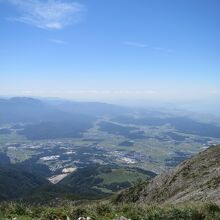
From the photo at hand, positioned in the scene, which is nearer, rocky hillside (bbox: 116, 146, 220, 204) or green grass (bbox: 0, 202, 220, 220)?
green grass (bbox: 0, 202, 220, 220)

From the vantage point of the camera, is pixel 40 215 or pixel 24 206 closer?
pixel 40 215

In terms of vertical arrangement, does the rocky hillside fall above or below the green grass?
below

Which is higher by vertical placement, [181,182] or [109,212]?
[109,212]

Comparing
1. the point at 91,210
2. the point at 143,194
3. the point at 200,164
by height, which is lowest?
the point at 143,194

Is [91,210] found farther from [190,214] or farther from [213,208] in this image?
[213,208]

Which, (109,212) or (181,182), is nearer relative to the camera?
(109,212)

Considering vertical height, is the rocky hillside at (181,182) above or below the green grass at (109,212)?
below

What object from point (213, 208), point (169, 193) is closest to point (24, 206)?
point (213, 208)

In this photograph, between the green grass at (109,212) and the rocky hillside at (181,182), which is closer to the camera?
the green grass at (109,212)
